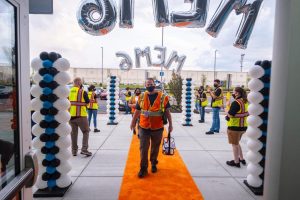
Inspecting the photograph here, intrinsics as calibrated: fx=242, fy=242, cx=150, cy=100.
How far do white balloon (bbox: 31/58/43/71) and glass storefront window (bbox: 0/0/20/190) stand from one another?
274 centimetres

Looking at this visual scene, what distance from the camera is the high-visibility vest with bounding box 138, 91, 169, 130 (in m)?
5.17

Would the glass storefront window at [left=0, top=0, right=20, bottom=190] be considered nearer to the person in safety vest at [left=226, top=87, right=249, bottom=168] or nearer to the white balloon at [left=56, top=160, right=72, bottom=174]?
the white balloon at [left=56, top=160, right=72, bottom=174]

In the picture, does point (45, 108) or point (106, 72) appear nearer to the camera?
point (45, 108)

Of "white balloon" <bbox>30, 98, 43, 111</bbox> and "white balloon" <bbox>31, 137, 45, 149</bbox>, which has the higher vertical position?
"white balloon" <bbox>30, 98, 43, 111</bbox>

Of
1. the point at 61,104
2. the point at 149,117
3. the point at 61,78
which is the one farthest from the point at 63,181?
the point at 149,117

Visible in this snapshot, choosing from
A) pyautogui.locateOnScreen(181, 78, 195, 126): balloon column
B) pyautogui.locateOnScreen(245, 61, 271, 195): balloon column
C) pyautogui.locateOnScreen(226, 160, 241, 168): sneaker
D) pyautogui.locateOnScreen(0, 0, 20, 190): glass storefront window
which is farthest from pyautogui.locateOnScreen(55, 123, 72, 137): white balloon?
pyautogui.locateOnScreen(181, 78, 195, 126): balloon column

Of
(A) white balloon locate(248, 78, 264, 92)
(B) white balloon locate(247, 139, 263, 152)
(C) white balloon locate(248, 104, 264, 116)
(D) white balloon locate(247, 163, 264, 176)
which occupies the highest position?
(A) white balloon locate(248, 78, 264, 92)

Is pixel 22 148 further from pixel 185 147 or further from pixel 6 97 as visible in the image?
pixel 185 147

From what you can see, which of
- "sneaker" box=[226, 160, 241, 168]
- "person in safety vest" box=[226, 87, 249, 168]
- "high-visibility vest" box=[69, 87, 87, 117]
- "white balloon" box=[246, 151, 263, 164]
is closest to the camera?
"white balloon" box=[246, 151, 263, 164]

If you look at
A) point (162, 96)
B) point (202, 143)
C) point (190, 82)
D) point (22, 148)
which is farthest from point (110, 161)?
point (190, 82)

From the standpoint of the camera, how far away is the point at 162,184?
4.85 m

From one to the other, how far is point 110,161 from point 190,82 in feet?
24.8

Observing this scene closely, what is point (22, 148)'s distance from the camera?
1715 mm

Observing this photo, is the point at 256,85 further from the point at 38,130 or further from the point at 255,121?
the point at 38,130
